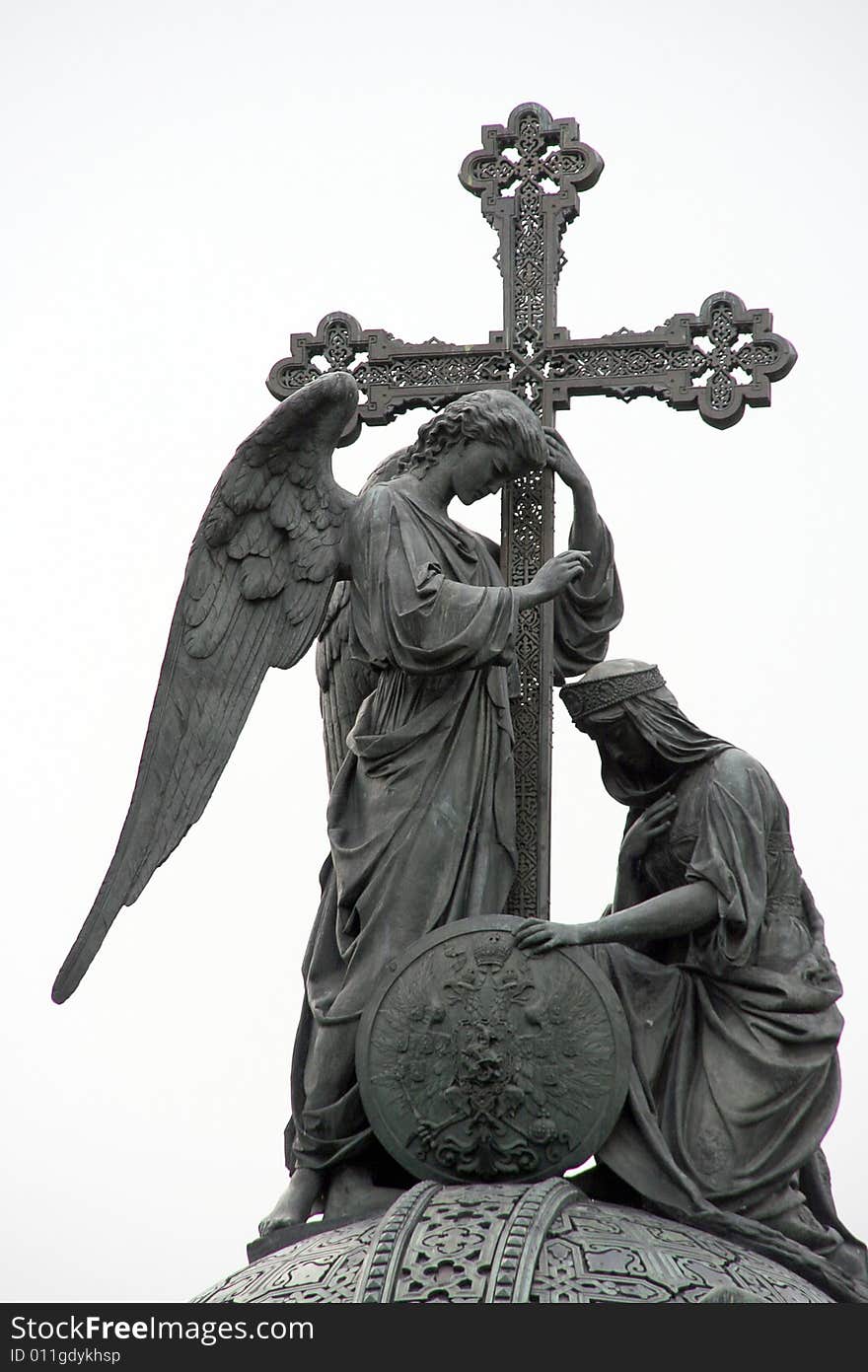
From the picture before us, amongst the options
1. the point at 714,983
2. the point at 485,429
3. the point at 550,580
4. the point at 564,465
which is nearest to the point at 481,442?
the point at 485,429

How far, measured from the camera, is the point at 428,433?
12.5 m

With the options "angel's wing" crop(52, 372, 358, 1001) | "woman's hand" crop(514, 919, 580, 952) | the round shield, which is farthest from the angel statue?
"woman's hand" crop(514, 919, 580, 952)

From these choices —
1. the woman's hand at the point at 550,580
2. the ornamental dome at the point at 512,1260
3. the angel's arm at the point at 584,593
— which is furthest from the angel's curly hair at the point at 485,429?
the ornamental dome at the point at 512,1260

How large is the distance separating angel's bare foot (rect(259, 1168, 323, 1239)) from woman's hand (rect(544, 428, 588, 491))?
10.4ft

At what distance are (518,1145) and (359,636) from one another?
237cm

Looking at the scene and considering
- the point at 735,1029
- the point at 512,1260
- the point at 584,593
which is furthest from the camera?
the point at 584,593

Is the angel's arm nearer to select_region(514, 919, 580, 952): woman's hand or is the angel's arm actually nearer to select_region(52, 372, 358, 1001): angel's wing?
select_region(52, 372, 358, 1001): angel's wing

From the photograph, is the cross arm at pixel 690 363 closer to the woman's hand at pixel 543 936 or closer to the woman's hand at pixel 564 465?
the woman's hand at pixel 564 465

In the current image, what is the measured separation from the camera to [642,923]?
1165 cm

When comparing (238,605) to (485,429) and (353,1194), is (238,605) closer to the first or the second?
(485,429)

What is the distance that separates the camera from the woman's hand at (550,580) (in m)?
12.0

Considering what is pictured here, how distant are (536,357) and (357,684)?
5.82 ft

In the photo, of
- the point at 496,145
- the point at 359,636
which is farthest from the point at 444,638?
the point at 496,145

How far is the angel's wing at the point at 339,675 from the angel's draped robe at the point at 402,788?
18 cm
